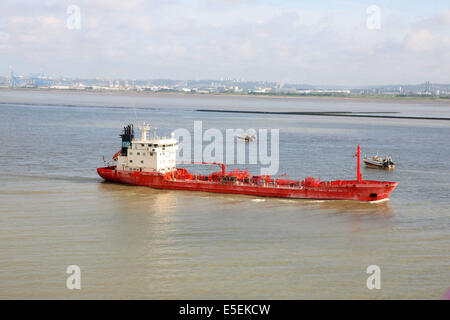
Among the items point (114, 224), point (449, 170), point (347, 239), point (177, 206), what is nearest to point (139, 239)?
point (114, 224)

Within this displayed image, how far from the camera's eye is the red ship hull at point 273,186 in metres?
33.5

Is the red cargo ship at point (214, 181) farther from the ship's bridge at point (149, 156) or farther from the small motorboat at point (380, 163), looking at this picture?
the small motorboat at point (380, 163)

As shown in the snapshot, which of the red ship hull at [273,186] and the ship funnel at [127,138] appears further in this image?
the ship funnel at [127,138]

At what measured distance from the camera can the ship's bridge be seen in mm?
38094

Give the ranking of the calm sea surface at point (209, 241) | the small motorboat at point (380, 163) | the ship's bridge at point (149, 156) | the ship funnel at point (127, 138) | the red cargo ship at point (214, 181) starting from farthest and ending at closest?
the small motorboat at point (380, 163) → the ship funnel at point (127, 138) → the ship's bridge at point (149, 156) → the red cargo ship at point (214, 181) → the calm sea surface at point (209, 241)

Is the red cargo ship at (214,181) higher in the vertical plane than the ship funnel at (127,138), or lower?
lower

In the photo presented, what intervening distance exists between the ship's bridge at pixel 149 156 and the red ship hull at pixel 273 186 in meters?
0.72

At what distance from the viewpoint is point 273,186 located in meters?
35.1

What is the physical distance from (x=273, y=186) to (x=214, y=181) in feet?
14.5

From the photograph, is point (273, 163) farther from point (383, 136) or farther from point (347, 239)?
point (383, 136)

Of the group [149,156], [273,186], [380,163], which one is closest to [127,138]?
[149,156]

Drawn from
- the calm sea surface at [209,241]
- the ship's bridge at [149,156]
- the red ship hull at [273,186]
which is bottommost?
the calm sea surface at [209,241]

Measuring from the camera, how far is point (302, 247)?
22969 millimetres

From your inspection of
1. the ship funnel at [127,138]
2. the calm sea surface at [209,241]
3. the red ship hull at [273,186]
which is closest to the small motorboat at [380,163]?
the calm sea surface at [209,241]
